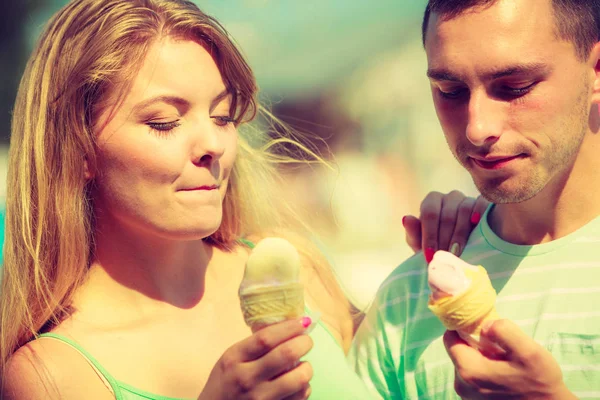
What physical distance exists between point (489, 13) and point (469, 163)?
0.48 metres

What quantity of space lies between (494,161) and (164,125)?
1.09m

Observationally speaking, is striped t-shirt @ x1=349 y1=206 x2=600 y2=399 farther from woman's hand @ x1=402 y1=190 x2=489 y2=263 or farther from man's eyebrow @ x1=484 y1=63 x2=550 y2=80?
man's eyebrow @ x1=484 y1=63 x2=550 y2=80

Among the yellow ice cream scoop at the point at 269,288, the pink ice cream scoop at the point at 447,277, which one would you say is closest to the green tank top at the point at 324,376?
the yellow ice cream scoop at the point at 269,288

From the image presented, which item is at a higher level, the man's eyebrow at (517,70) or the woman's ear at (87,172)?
the man's eyebrow at (517,70)

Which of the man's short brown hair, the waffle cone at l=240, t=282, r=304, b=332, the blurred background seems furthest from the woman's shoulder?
the blurred background

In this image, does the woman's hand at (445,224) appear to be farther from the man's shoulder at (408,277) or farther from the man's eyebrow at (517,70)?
the man's eyebrow at (517,70)

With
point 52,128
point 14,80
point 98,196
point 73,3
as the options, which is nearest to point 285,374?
point 98,196

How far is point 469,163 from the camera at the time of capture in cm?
234

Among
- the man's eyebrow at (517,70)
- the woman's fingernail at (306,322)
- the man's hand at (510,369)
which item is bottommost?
the man's hand at (510,369)

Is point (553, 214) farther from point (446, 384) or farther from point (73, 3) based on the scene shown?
point (73, 3)

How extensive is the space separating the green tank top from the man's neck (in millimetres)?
781

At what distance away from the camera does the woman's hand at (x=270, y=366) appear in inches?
75.4

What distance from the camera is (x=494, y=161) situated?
2258mm

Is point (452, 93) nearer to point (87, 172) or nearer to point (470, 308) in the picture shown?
point (470, 308)
